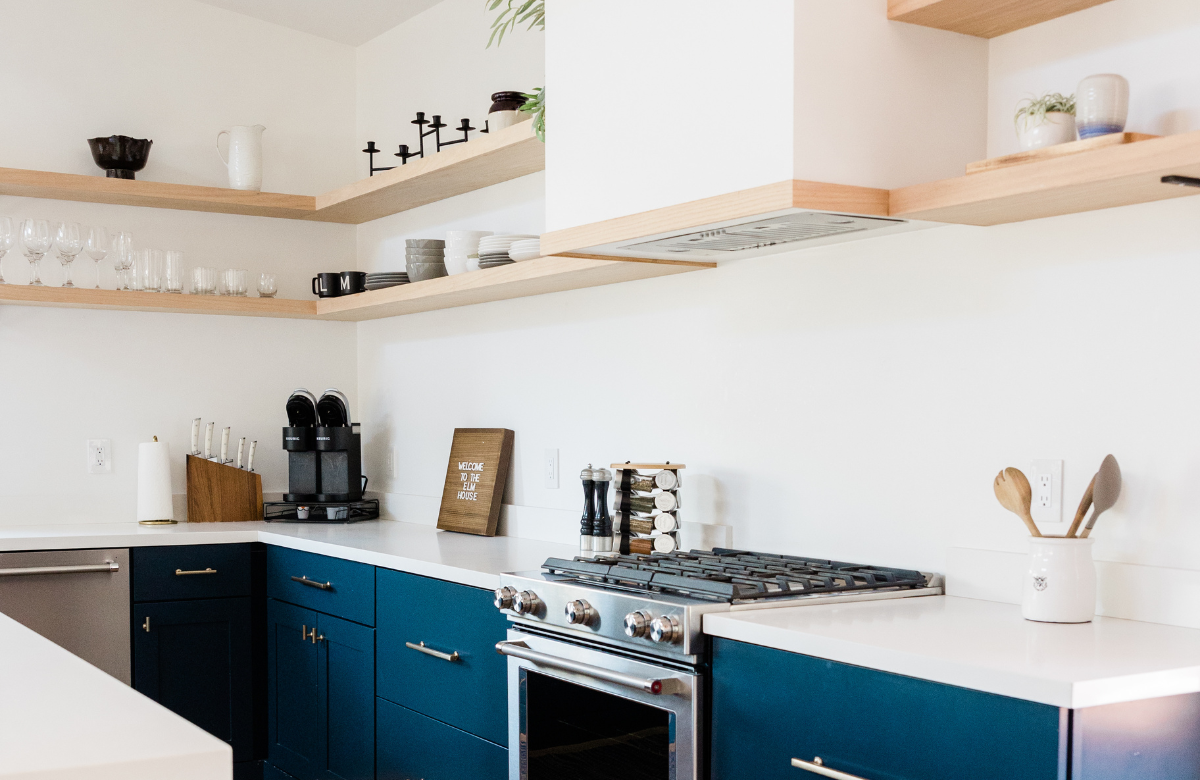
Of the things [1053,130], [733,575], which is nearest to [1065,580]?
[733,575]

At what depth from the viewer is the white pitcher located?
13.1ft

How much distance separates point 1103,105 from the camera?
5.70ft

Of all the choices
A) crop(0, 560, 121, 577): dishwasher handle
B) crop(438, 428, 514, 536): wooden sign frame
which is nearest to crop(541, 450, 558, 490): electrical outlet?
crop(438, 428, 514, 536): wooden sign frame

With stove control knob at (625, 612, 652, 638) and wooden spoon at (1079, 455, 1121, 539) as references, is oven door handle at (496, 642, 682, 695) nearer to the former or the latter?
stove control knob at (625, 612, 652, 638)

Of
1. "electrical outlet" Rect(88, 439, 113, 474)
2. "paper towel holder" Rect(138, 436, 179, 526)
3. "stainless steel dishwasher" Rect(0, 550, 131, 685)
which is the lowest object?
"stainless steel dishwasher" Rect(0, 550, 131, 685)

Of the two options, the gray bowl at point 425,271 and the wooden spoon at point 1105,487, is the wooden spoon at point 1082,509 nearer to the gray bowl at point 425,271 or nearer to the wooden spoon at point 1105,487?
the wooden spoon at point 1105,487

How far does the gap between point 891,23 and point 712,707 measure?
1.21 metres

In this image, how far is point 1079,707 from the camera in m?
1.39

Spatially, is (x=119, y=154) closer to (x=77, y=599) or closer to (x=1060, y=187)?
(x=77, y=599)

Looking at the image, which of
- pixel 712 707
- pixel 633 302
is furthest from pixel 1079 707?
pixel 633 302

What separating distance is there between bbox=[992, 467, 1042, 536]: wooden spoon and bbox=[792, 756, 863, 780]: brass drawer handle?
1.69ft

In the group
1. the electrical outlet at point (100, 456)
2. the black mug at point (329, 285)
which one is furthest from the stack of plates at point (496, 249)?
the electrical outlet at point (100, 456)

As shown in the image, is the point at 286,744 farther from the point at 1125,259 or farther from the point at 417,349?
the point at 1125,259

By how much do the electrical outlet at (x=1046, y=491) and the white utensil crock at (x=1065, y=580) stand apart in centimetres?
17
